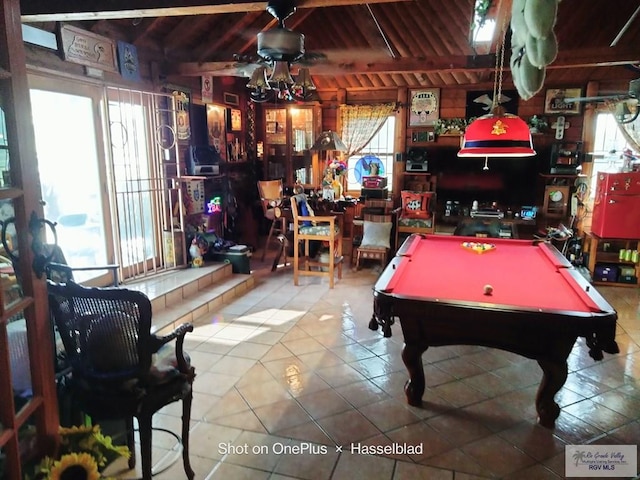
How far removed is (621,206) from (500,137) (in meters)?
3.57

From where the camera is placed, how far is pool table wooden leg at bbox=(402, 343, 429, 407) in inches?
113

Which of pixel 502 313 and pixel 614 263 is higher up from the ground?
pixel 502 313

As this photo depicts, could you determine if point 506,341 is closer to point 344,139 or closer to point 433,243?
point 433,243

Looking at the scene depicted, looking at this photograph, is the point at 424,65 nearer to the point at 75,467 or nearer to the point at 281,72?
the point at 281,72

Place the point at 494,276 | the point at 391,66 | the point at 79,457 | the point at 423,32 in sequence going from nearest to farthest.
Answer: the point at 79,457 < the point at 494,276 < the point at 391,66 < the point at 423,32

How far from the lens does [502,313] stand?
93.7 inches

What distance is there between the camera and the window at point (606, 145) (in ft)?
21.6

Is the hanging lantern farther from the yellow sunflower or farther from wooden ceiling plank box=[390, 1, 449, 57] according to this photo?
wooden ceiling plank box=[390, 1, 449, 57]

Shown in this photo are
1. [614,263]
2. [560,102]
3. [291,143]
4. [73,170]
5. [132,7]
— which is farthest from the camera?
[291,143]

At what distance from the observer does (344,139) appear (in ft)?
25.0

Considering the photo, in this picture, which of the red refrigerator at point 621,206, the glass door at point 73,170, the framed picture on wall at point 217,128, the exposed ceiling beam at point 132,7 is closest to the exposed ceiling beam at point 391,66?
the framed picture on wall at point 217,128

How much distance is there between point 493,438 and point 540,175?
208 inches

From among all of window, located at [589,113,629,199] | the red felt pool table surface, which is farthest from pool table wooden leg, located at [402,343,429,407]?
window, located at [589,113,629,199]

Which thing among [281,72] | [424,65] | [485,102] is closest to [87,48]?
[281,72]
